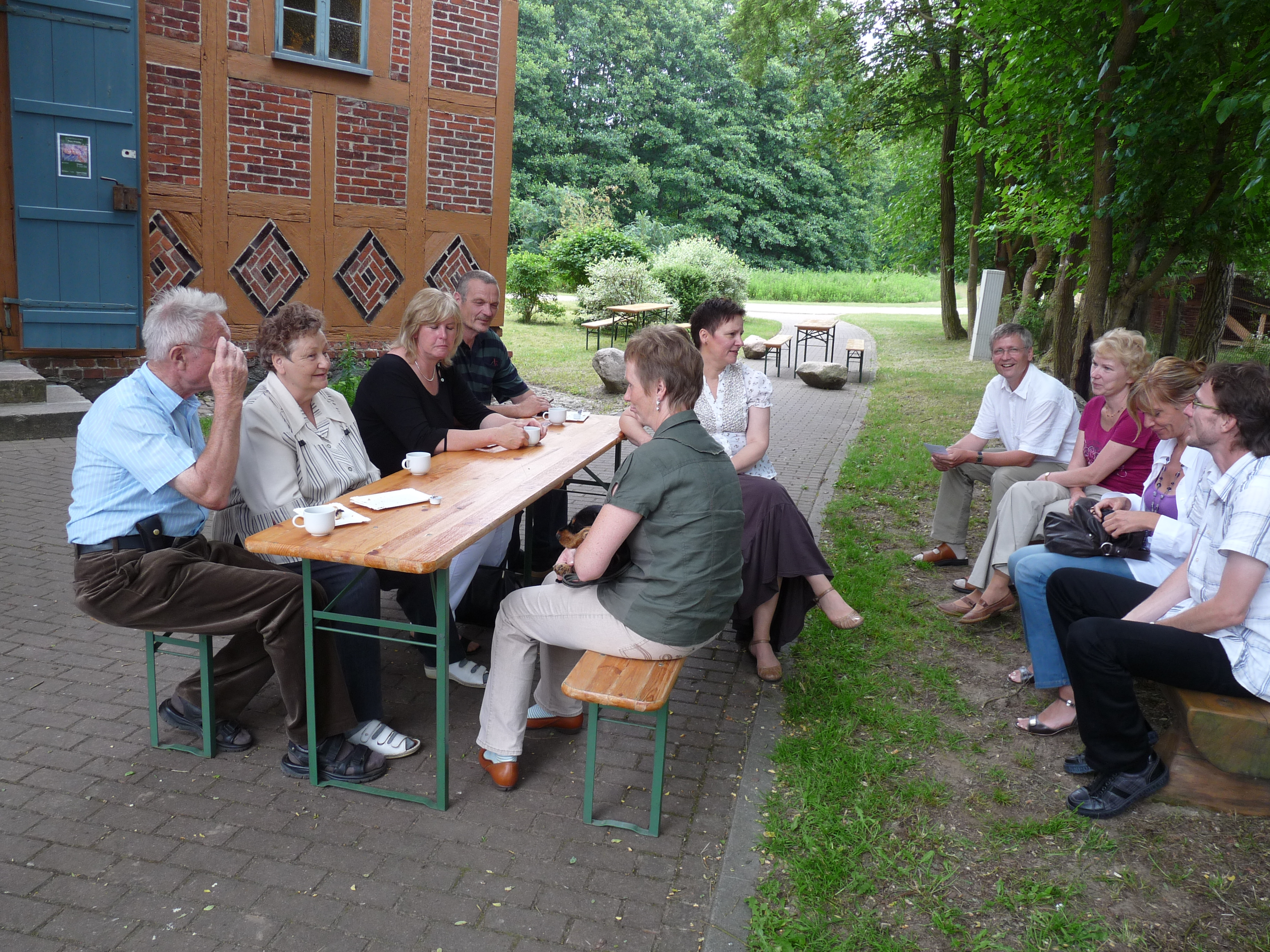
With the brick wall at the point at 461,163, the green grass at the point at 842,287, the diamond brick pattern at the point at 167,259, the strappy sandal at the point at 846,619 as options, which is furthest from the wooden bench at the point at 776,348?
the green grass at the point at 842,287

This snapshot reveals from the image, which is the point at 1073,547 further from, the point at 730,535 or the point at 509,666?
the point at 509,666

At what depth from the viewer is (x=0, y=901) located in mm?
2580

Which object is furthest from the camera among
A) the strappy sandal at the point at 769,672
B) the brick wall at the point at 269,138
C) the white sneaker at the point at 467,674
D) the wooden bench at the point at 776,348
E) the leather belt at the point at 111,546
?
the wooden bench at the point at 776,348

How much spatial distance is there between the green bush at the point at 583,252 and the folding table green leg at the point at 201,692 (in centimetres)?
1870

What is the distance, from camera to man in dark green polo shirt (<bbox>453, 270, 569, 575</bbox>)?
5.00 meters

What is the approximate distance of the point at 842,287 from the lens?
3728 cm

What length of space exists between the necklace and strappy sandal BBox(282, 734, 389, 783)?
171 centimetres

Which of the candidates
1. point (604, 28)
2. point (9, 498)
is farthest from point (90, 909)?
point (604, 28)

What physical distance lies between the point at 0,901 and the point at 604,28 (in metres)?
44.2

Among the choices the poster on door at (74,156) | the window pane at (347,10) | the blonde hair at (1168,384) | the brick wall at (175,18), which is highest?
the window pane at (347,10)

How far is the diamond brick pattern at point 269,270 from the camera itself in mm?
9438

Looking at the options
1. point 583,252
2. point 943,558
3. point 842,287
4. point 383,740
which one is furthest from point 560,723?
point 842,287

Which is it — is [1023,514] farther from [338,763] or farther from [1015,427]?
[338,763]

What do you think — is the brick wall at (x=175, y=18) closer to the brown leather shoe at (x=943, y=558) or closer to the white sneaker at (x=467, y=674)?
the white sneaker at (x=467, y=674)
